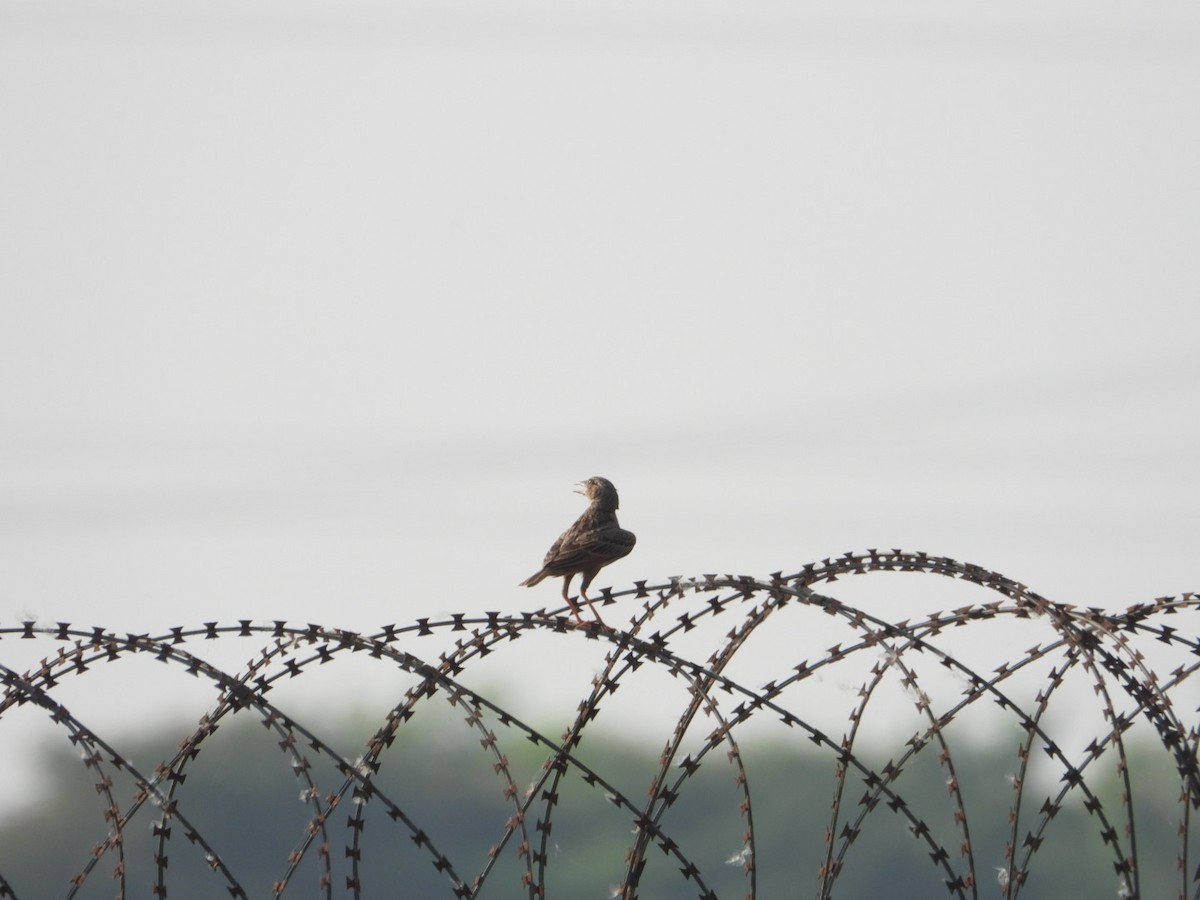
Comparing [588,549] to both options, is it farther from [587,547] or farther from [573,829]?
[573,829]

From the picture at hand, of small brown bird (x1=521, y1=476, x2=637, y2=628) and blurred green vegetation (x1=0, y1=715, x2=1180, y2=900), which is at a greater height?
blurred green vegetation (x1=0, y1=715, x2=1180, y2=900)

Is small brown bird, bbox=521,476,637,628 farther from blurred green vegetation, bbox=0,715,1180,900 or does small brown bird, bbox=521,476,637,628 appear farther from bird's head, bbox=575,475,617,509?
blurred green vegetation, bbox=0,715,1180,900

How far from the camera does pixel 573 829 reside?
4466 cm

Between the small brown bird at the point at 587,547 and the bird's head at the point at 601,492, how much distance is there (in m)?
0.03

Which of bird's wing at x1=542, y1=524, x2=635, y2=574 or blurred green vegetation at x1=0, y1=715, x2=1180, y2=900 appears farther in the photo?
blurred green vegetation at x1=0, y1=715, x2=1180, y2=900

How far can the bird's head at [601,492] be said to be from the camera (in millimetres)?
12867

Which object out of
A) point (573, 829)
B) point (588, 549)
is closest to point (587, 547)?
point (588, 549)

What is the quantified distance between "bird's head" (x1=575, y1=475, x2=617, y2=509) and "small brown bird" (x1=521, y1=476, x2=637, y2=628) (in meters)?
0.03

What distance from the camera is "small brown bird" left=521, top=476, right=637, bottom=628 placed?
12.0m

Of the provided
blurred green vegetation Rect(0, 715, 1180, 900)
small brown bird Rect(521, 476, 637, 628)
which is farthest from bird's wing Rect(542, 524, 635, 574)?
blurred green vegetation Rect(0, 715, 1180, 900)

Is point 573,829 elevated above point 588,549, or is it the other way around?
point 573,829

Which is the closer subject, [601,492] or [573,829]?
[601,492]

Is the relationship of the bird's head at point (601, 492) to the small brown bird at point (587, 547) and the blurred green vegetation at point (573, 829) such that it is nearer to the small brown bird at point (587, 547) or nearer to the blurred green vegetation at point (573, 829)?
the small brown bird at point (587, 547)

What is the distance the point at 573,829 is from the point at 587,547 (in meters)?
34.0
